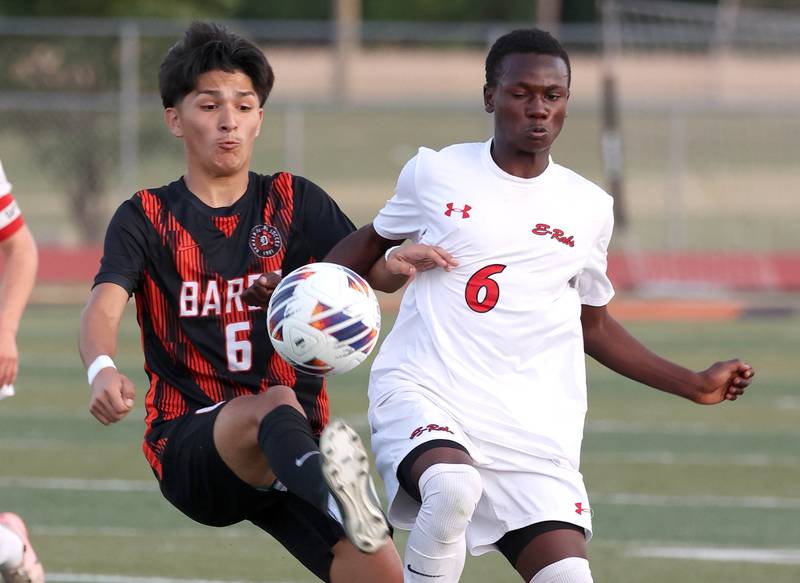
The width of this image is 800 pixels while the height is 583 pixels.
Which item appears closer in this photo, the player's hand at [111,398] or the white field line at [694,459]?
the player's hand at [111,398]

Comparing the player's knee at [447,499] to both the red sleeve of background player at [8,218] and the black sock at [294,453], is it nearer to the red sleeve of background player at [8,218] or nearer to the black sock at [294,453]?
the black sock at [294,453]

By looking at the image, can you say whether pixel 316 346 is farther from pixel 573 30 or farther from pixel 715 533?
pixel 573 30

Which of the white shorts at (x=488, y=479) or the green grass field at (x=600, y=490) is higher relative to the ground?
the white shorts at (x=488, y=479)

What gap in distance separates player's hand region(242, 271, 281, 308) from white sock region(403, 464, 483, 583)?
2.34 ft

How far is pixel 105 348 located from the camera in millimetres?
4793

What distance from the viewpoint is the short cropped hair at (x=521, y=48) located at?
498 centimetres

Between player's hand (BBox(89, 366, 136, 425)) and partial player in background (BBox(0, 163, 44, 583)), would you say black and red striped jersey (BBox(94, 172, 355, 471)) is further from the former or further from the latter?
partial player in background (BBox(0, 163, 44, 583))

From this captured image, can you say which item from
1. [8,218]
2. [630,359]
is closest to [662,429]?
[630,359]

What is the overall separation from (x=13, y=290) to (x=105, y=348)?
1.02 meters

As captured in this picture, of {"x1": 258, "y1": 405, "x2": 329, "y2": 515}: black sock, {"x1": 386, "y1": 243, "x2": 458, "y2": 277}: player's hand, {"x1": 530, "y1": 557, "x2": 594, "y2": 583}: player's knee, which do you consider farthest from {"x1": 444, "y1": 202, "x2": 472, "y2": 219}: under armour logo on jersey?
{"x1": 530, "y1": 557, "x2": 594, "y2": 583}: player's knee

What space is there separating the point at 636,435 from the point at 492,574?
396cm

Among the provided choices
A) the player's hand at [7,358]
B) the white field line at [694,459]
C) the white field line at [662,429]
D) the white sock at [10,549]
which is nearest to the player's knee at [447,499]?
the white sock at [10,549]

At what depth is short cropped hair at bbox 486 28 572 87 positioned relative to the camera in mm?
4984

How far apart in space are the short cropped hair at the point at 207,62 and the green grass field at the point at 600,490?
2514 millimetres
